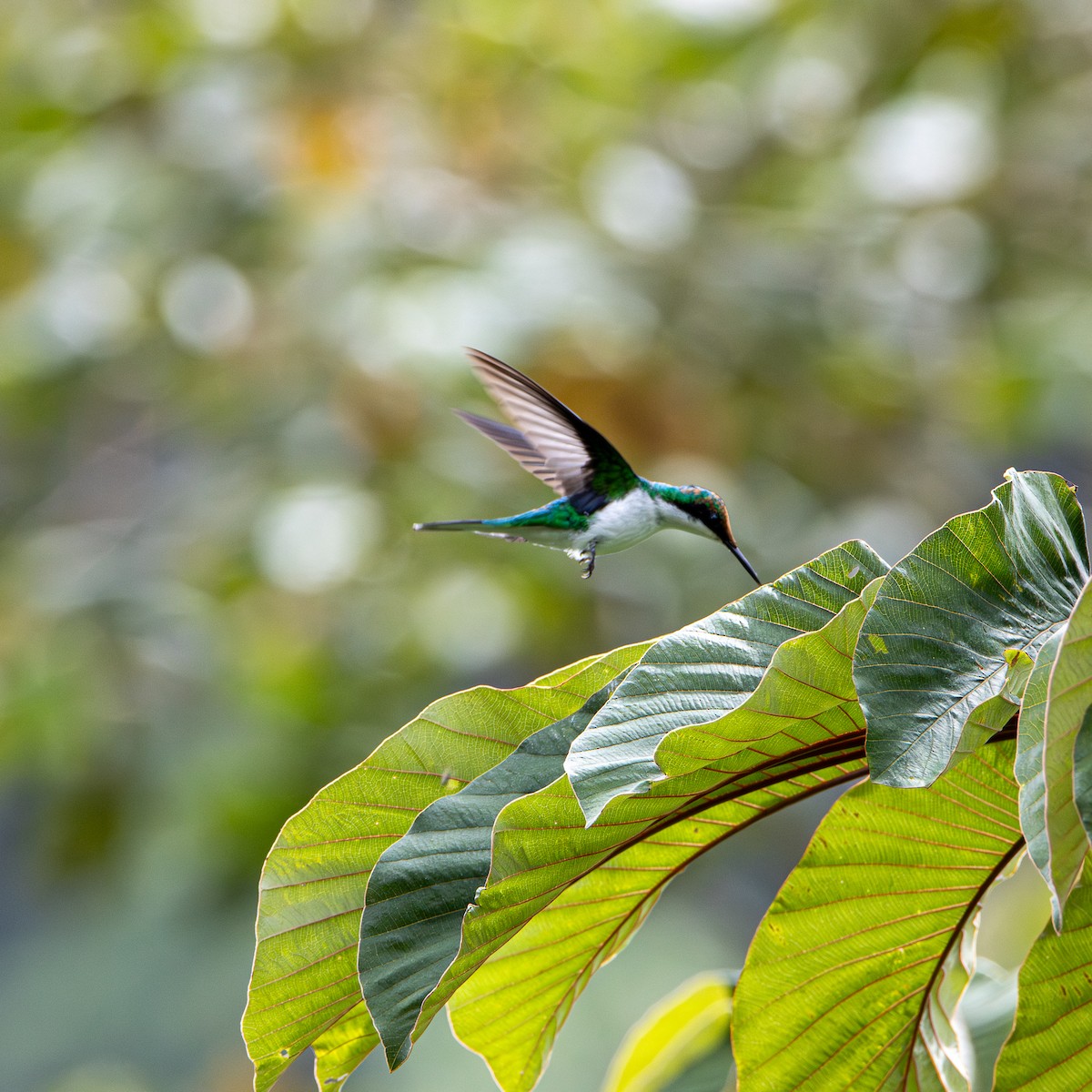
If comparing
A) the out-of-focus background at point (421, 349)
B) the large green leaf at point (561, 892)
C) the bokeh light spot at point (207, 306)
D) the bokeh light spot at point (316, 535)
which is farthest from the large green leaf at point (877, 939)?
the bokeh light spot at point (207, 306)

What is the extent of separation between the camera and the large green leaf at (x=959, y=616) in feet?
1.86

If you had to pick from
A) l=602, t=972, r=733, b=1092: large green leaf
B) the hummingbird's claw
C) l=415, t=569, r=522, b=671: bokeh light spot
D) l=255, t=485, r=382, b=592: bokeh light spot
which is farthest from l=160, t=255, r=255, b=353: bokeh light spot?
l=602, t=972, r=733, b=1092: large green leaf

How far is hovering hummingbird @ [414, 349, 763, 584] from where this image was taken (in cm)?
115

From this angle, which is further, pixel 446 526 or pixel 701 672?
pixel 446 526

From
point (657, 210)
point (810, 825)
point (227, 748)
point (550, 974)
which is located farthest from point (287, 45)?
point (550, 974)

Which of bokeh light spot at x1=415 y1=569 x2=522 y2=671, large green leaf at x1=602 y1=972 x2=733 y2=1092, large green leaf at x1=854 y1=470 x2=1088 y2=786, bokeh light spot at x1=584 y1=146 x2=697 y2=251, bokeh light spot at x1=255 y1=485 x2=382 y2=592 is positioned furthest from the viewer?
bokeh light spot at x1=584 y1=146 x2=697 y2=251

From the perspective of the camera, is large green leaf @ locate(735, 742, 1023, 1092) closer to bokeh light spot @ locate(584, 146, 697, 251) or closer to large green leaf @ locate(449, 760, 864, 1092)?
large green leaf @ locate(449, 760, 864, 1092)

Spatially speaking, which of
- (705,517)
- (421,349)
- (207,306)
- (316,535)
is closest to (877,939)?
(705,517)

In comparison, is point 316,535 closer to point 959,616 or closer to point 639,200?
point 639,200

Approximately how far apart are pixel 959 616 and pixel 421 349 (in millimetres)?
→ 2067

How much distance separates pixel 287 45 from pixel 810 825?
8.26ft

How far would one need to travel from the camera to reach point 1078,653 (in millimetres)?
500

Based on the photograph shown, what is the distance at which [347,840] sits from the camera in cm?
72

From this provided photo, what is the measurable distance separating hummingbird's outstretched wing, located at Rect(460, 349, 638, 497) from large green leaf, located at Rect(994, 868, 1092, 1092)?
57 cm
